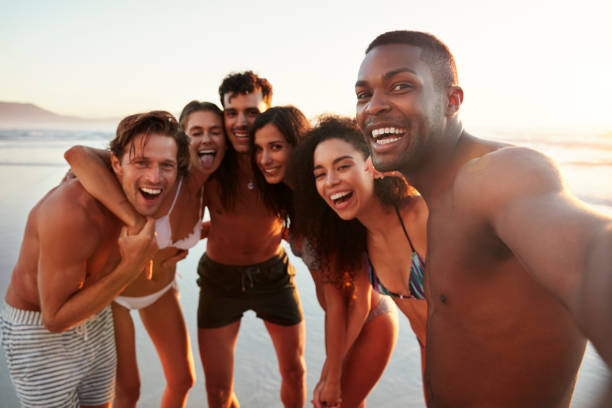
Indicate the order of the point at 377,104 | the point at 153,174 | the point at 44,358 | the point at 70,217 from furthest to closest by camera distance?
the point at 153,174 → the point at 44,358 → the point at 70,217 → the point at 377,104

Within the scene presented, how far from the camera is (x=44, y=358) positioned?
2414 millimetres

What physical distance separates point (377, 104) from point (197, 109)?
2281mm

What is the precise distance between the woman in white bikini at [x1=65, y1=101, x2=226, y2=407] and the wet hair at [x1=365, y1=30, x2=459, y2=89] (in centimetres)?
203

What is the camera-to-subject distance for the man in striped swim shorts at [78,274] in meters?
2.26

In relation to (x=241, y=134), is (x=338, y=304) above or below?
below

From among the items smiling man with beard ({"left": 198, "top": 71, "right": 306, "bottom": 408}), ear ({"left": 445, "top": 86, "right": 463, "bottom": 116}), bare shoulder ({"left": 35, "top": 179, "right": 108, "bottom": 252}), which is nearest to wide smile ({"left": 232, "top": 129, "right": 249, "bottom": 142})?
smiling man with beard ({"left": 198, "top": 71, "right": 306, "bottom": 408})

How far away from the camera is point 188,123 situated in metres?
3.54

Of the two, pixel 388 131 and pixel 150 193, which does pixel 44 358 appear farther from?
pixel 388 131

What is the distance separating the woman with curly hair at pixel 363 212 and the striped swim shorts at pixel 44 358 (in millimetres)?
1696

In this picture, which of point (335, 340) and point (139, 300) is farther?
point (139, 300)

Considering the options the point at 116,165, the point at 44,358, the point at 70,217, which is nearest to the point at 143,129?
the point at 116,165

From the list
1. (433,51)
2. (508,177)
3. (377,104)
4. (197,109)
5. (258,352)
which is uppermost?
(433,51)

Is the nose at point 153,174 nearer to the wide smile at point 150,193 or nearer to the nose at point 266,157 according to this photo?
the wide smile at point 150,193

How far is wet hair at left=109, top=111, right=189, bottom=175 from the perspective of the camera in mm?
2639
